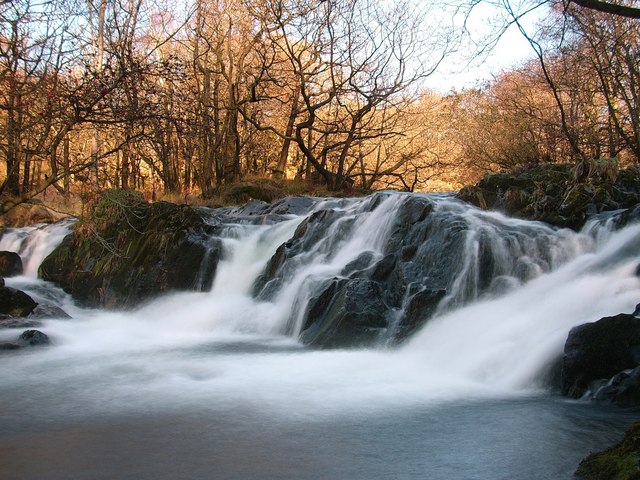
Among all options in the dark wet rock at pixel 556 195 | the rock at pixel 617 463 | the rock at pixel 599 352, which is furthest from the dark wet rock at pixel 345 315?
the rock at pixel 617 463

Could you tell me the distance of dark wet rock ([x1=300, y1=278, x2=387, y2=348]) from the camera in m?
8.13

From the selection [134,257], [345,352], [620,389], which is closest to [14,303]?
[134,257]

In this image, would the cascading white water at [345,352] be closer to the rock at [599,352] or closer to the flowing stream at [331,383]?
the flowing stream at [331,383]

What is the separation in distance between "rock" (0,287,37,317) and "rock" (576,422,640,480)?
9.52m

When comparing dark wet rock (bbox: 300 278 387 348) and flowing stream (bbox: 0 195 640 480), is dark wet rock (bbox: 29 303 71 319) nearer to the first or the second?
flowing stream (bbox: 0 195 640 480)

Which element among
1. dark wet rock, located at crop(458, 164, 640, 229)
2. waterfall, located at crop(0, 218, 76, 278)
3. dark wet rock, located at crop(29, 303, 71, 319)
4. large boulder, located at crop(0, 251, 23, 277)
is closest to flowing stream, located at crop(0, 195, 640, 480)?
dark wet rock, located at crop(29, 303, 71, 319)

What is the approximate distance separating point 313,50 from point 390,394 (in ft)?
50.0

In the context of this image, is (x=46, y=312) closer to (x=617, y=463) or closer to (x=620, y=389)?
(x=620, y=389)

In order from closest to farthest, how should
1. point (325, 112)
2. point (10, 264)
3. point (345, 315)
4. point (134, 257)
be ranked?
point (345, 315), point (134, 257), point (10, 264), point (325, 112)

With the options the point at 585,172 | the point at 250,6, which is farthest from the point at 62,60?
the point at 250,6

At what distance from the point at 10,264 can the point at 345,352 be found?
9.68 m

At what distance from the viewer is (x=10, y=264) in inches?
544

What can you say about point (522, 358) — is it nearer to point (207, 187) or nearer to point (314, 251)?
point (314, 251)

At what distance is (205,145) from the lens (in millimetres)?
20844
